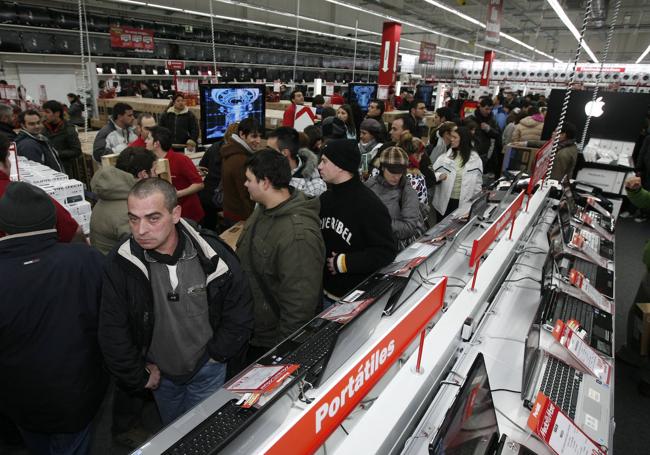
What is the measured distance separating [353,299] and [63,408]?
52.8 inches

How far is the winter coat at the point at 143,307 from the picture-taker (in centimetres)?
159

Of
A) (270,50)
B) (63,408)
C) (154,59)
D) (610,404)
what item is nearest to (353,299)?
(610,404)

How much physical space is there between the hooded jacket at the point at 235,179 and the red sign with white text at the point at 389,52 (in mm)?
10633

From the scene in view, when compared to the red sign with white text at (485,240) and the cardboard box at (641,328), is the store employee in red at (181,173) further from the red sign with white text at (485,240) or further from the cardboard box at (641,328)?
the cardboard box at (641,328)

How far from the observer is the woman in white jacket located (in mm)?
4051

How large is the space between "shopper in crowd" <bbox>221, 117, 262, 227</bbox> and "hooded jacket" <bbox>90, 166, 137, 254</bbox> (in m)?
0.96

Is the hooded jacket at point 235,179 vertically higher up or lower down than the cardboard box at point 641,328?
higher up

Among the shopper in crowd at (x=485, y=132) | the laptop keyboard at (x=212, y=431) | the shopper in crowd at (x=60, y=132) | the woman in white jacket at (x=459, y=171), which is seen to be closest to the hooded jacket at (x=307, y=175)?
the woman in white jacket at (x=459, y=171)

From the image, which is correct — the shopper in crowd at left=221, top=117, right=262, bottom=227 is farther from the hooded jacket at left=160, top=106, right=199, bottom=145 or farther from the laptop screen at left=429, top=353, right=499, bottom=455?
the hooded jacket at left=160, top=106, right=199, bottom=145

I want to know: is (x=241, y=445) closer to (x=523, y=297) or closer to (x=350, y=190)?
(x=350, y=190)

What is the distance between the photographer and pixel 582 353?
1.83 metres

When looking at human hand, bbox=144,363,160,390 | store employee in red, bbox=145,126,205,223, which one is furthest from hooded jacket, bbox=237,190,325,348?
store employee in red, bbox=145,126,205,223

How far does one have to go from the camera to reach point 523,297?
235 cm

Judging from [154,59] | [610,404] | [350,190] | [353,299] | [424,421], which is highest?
[154,59]
